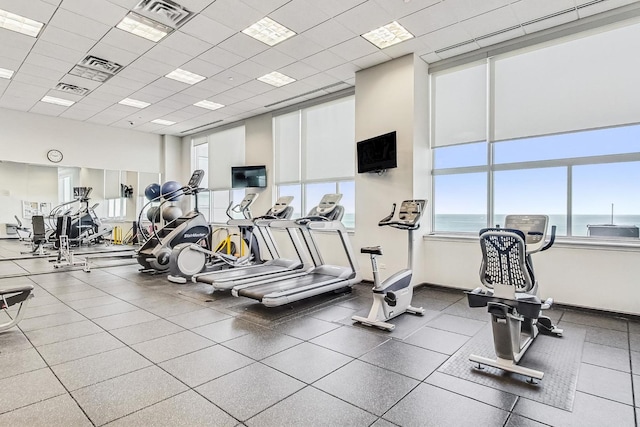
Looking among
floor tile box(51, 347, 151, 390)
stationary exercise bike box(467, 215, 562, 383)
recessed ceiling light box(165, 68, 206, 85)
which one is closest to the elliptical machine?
recessed ceiling light box(165, 68, 206, 85)

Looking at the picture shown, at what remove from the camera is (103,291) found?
18.1ft

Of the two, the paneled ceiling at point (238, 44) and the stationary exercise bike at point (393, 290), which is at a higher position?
the paneled ceiling at point (238, 44)

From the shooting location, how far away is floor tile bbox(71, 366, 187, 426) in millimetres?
2223

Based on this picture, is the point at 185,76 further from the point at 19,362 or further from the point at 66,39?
the point at 19,362

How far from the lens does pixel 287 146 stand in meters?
8.54

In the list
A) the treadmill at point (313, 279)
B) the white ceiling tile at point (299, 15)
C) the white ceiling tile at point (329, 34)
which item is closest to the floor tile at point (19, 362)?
the treadmill at point (313, 279)

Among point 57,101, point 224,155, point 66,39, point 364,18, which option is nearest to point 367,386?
point 364,18

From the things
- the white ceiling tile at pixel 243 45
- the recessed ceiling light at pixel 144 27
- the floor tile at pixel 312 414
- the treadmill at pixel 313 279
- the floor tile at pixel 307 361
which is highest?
the recessed ceiling light at pixel 144 27

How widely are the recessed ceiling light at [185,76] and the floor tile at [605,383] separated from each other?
6.96 meters

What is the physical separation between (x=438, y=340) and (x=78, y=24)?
236 inches

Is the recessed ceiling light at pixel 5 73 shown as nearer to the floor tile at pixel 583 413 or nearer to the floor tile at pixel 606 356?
the floor tile at pixel 583 413

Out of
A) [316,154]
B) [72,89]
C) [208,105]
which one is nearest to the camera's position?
[72,89]

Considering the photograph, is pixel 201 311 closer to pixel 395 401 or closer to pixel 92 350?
pixel 92 350

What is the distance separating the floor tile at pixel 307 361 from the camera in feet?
9.14
